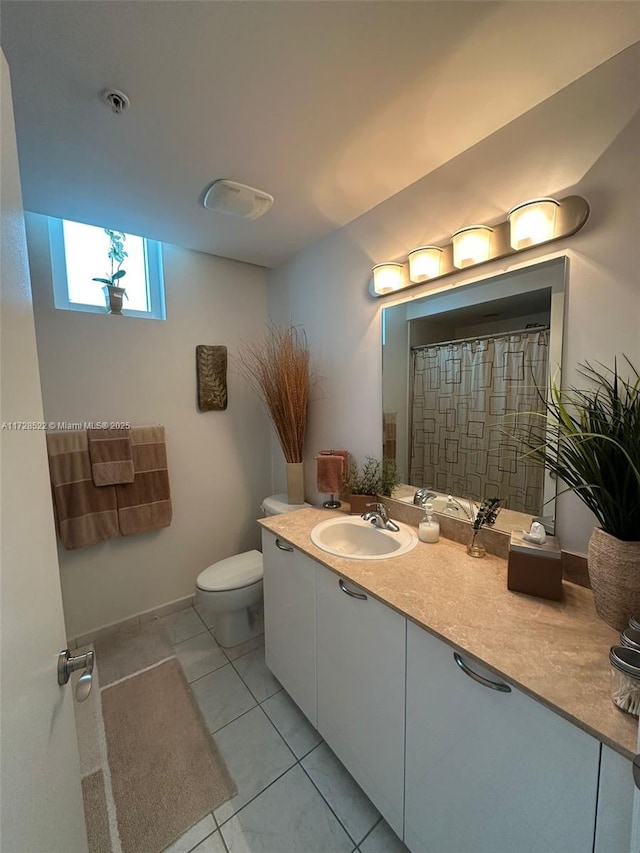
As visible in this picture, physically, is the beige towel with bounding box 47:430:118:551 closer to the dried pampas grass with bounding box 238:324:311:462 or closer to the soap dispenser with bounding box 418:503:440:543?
the dried pampas grass with bounding box 238:324:311:462

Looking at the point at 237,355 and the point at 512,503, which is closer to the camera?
the point at 512,503

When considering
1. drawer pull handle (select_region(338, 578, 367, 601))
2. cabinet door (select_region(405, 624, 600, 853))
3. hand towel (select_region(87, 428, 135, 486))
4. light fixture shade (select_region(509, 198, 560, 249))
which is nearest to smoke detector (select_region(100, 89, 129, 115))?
light fixture shade (select_region(509, 198, 560, 249))

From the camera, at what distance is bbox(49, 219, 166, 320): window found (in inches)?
72.6

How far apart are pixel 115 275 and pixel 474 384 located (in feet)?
6.90

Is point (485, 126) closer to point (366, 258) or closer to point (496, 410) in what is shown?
point (366, 258)

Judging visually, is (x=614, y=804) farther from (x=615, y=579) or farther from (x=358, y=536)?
(x=358, y=536)

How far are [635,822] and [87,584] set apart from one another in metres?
2.40

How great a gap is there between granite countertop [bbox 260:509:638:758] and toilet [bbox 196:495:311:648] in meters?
0.77

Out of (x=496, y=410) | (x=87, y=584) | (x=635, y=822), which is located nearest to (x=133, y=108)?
(x=496, y=410)

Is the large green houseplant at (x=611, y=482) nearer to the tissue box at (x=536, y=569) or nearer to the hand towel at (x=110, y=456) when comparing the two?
the tissue box at (x=536, y=569)

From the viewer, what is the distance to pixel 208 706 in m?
1.57

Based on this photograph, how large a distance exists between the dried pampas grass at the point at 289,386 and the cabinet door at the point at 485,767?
53.8 inches

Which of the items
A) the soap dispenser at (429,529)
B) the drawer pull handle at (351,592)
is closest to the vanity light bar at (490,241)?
the soap dispenser at (429,529)

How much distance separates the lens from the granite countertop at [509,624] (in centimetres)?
65
